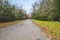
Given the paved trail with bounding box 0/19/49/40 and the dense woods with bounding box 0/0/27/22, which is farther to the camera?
the dense woods with bounding box 0/0/27/22

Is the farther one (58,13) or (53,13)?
(53,13)

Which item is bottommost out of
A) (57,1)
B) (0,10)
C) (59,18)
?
(59,18)

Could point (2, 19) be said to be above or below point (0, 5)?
below

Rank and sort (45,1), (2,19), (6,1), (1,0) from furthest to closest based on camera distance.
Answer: (45,1)
(6,1)
(1,0)
(2,19)

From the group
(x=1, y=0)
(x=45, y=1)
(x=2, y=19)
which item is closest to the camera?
(x=2, y=19)

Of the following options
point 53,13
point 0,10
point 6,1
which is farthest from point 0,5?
point 53,13

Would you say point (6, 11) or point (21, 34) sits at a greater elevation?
point (21, 34)

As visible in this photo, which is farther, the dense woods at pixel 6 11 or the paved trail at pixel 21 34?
the dense woods at pixel 6 11

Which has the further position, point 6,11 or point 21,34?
point 6,11

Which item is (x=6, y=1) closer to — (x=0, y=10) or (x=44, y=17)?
(x=0, y=10)

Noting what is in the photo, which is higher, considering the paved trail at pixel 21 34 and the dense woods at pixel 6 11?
the paved trail at pixel 21 34

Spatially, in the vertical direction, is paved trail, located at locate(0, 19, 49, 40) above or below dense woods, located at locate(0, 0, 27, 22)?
above

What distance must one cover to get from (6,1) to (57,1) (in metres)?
19.7

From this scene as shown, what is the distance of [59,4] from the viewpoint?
141 feet
